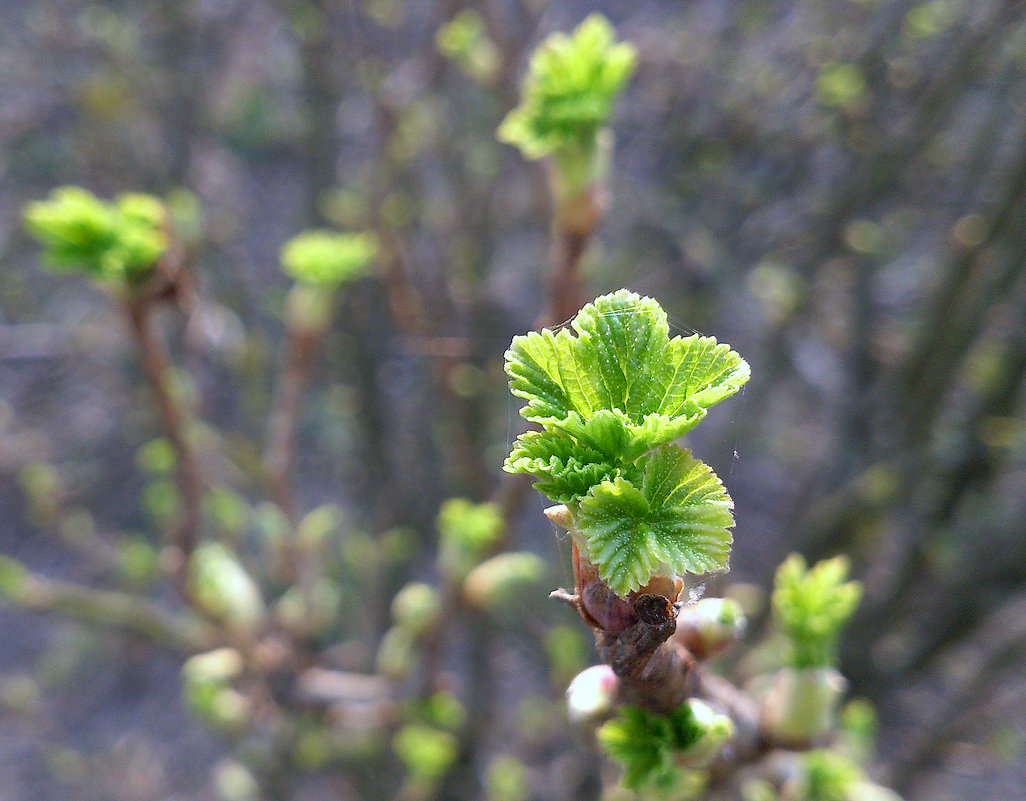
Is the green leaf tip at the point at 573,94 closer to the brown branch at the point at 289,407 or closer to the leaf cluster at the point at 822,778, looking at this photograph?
the brown branch at the point at 289,407

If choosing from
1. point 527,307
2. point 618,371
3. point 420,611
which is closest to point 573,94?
point 618,371

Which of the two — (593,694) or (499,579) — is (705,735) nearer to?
(593,694)

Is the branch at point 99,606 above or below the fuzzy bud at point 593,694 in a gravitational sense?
above

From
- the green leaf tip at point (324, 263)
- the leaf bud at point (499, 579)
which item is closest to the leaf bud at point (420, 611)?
the leaf bud at point (499, 579)

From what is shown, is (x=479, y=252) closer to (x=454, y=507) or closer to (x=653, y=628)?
(x=454, y=507)

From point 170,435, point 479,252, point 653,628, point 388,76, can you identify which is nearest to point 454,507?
point 170,435

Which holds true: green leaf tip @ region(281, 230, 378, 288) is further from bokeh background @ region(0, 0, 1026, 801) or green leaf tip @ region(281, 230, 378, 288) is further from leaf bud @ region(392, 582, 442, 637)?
leaf bud @ region(392, 582, 442, 637)

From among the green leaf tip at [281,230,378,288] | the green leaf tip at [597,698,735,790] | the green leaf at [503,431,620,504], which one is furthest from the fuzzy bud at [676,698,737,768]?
the green leaf tip at [281,230,378,288]
